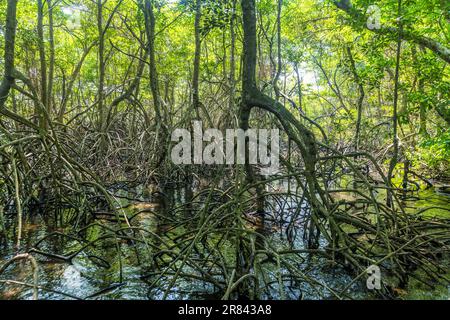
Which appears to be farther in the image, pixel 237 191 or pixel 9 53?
pixel 9 53

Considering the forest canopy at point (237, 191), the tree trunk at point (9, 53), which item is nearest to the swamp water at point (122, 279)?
the forest canopy at point (237, 191)

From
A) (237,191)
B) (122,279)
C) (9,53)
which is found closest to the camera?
(122,279)

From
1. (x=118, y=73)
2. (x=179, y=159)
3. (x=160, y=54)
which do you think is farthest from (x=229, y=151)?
(x=118, y=73)

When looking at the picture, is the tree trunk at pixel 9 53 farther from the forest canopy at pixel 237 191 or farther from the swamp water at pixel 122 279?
the swamp water at pixel 122 279

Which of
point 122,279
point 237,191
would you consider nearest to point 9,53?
point 122,279

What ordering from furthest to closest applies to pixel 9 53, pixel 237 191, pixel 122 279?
1. pixel 9 53
2. pixel 237 191
3. pixel 122 279

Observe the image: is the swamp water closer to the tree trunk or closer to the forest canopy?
the forest canopy

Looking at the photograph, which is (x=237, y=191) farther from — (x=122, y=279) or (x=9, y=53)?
(x=9, y=53)

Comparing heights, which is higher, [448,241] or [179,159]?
[179,159]

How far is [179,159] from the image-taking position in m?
5.91

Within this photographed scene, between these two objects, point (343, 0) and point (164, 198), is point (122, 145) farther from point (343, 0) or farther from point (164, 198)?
point (343, 0)

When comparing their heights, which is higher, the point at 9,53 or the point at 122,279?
the point at 9,53

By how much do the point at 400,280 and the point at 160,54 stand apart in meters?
7.99
